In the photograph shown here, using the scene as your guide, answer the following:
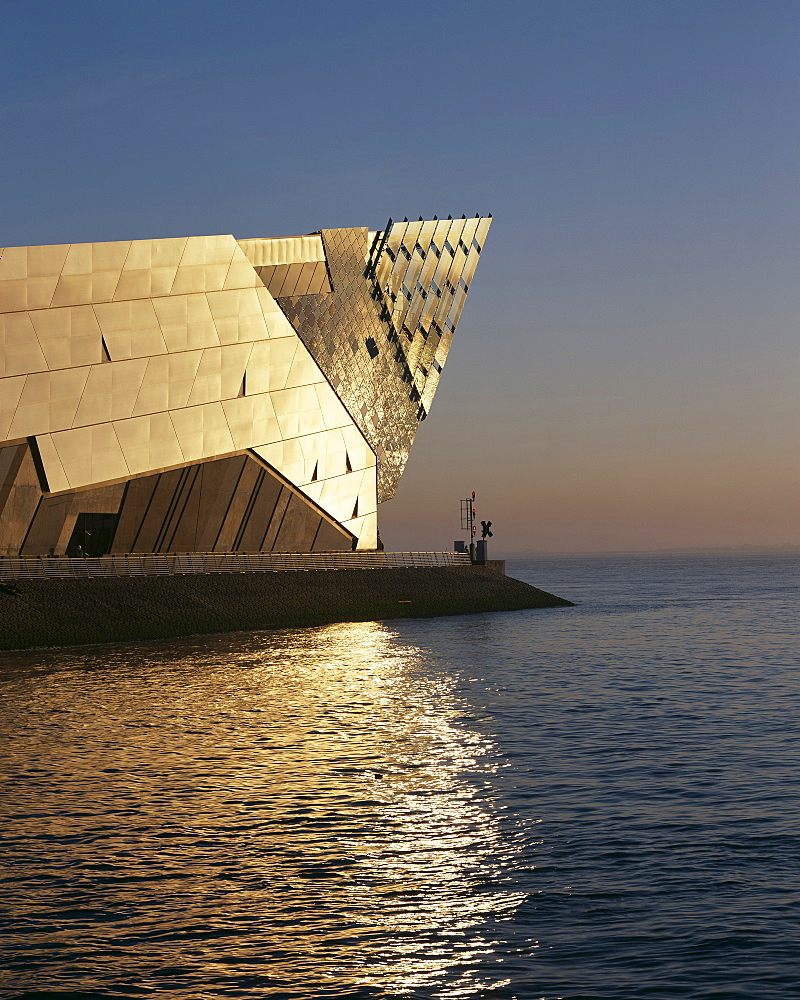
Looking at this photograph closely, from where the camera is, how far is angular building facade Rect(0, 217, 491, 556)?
42.5m

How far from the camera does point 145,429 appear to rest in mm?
45688

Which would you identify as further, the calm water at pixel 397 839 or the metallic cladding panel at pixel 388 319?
the metallic cladding panel at pixel 388 319

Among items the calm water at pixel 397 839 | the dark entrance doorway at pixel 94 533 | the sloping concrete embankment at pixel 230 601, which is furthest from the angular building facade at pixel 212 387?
the calm water at pixel 397 839

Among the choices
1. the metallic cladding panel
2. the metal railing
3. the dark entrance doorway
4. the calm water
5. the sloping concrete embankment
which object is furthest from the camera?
the metallic cladding panel

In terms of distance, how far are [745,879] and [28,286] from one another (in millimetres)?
36917

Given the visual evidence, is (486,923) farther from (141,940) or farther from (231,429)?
(231,429)

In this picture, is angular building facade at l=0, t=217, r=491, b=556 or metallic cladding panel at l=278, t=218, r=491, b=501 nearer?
angular building facade at l=0, t=217, r=491, b=556

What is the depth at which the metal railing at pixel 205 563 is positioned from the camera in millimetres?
40156

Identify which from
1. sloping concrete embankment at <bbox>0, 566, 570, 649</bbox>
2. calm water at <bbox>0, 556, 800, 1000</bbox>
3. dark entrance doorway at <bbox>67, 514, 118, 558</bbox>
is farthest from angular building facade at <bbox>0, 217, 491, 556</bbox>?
calm water at <bbox>0, 556, 800, 1000</bbox>

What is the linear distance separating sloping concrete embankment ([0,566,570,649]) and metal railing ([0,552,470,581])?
97cm

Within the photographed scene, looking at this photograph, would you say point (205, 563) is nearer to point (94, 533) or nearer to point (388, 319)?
point (94, 533)

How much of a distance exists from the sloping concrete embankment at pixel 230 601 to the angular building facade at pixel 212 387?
4.81 m

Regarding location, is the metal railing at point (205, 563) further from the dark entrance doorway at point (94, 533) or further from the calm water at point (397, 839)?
the calm water at point (397, 839)

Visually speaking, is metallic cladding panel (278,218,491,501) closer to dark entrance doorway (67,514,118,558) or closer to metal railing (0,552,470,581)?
metal railing (0,552,470,581)
